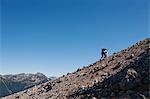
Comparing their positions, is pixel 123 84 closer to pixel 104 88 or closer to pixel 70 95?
pixel 104 88

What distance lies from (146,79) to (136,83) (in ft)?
3.07

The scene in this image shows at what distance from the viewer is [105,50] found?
48.7 metres

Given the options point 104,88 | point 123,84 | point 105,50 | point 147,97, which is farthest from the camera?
point 105,50

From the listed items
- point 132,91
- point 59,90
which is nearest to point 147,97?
point 132,91

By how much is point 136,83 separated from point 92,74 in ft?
44.5

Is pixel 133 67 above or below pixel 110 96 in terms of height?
above

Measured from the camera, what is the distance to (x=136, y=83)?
26.0 meters

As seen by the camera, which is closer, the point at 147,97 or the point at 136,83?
the point at 147,97

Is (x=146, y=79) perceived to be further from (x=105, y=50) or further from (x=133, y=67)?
(x=105, y=50)

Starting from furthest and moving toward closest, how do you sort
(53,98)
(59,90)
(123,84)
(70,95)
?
(59,90) < (53,98) < (70,95) < (123,84)

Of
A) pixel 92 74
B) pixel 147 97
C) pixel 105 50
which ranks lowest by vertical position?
pixel 147 97

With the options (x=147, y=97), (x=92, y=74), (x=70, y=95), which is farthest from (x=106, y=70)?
(x=147, y=97)

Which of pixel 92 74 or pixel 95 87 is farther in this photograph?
pixel 92 74

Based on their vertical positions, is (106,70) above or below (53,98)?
above
